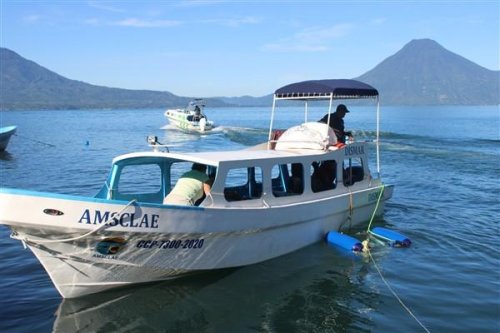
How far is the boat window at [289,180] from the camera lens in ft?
38.8

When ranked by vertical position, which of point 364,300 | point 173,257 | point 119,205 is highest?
point 119,205

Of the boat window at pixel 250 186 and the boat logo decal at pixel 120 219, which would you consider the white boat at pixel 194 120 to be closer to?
the boat window at pixel 250 186

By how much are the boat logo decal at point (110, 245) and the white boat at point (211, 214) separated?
0.02 meters

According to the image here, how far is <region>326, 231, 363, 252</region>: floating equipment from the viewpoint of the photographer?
1185 centimetres

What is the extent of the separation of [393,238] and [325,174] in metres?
2.51

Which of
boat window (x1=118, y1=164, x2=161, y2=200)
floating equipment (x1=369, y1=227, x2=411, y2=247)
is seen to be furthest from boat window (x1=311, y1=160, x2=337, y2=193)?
boat window (x1=118, y1=164, x2=161, y2=200)

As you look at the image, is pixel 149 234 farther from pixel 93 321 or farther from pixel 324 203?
pixel 324 203

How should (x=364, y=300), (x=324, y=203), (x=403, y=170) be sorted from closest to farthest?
1. (x=364, y=300)
2. (x=324, y=203)
3. (x=403, y=170)

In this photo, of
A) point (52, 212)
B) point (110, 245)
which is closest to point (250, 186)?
point (110, 245)

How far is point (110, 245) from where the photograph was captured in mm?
8422

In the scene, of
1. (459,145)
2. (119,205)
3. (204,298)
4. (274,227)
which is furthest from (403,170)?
(119,205)

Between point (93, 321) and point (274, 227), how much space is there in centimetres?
424

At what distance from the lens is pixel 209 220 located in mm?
9242

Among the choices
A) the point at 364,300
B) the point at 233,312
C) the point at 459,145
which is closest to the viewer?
the point at 233,312
